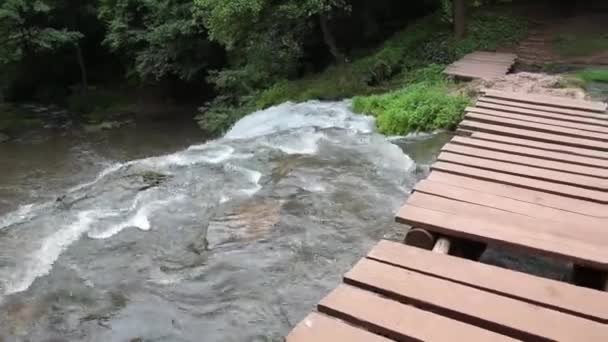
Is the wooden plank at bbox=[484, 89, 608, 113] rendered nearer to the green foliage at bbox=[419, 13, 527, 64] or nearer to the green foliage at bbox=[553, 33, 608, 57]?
the green foliage at bbox=[419, 13, 527, 64]

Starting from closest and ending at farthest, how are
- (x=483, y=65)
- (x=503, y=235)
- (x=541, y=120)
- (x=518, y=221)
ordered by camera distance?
(x=503, y=235) < (x=518, y=221) < (x=541, y=120) < (x=483, y=65)

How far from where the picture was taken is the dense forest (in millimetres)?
11977

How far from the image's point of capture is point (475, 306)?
299 cm

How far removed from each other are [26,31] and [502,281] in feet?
60.8

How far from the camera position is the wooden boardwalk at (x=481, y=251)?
2.85m

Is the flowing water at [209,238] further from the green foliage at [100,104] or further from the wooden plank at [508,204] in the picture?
the green foliage at [100,104]

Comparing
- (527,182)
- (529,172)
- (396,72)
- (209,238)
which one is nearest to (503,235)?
(527,182)

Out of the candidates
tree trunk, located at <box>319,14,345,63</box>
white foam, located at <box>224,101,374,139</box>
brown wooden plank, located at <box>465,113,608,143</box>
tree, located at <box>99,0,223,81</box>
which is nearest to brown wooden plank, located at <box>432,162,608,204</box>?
brown wooden plank, located at <box>465,113,608,143</box>

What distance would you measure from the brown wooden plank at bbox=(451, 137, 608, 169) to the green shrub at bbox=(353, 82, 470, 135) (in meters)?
2.25

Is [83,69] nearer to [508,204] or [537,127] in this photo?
[537,127]

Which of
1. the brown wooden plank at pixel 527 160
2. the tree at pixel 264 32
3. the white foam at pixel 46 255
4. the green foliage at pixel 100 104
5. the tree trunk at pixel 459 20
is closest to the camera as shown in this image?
the white foam at pixel 46 255

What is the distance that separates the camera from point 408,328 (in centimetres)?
282

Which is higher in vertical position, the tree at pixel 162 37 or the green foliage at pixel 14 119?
the tree at pixel 162 37

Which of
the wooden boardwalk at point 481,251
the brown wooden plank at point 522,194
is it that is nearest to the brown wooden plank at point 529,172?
the wooden boardwalk at point 481,251
